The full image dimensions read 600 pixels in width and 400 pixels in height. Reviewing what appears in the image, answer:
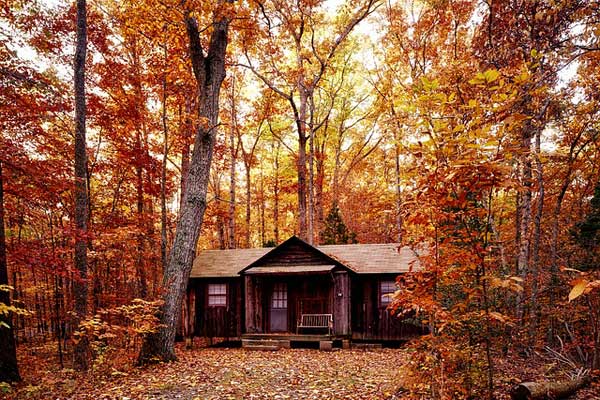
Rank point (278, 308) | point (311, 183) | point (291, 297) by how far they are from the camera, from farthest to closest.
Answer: point (311, 183) < point (278, 308) < point (291, 297)

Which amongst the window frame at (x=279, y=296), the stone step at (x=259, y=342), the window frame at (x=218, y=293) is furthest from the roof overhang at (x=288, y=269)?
the stone step at (x=259, y=342)

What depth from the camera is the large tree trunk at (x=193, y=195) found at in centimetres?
1001

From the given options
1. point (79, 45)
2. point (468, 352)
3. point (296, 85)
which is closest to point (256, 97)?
point (296, 85)

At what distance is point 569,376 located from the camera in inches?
283

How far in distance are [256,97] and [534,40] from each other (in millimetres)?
20586

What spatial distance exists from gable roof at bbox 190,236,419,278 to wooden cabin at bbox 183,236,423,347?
4cm

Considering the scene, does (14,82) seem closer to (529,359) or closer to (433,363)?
(433,363)

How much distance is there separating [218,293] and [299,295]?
138 inches

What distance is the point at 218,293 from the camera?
16.8 meters

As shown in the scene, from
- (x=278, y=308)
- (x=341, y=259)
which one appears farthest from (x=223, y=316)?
(x=341, y=259)

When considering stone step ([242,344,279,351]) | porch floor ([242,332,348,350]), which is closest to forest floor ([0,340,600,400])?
porch floor ([242,332,348,350])

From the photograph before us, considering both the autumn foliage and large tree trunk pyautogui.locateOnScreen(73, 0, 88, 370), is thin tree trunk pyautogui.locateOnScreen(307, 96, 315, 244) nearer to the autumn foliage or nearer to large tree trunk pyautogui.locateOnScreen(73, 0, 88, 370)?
the autumn foliage

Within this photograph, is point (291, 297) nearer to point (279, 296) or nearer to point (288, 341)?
point (279, 296)

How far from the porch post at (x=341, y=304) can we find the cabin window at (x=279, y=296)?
2.43m
